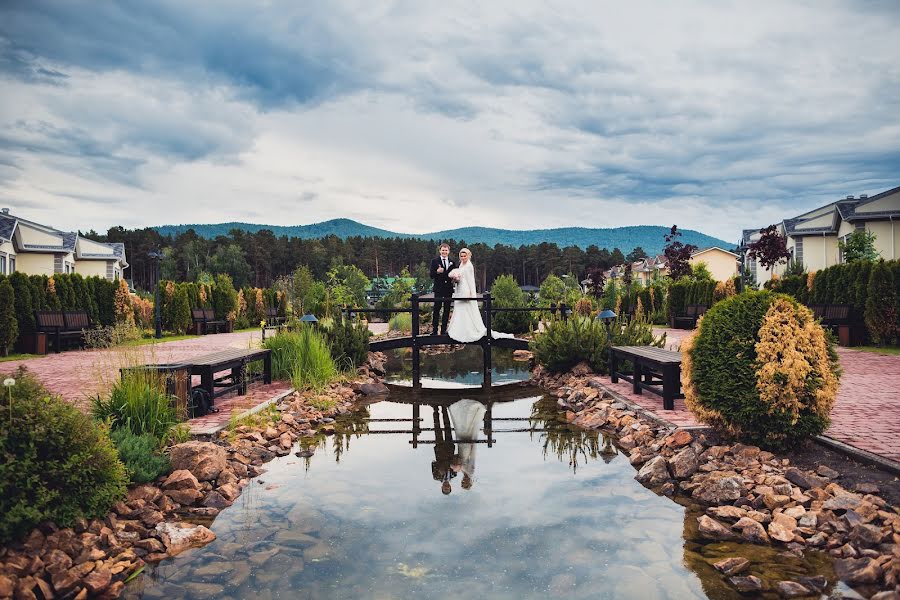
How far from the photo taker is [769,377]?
514cm

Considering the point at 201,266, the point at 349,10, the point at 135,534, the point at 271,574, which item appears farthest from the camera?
the point at 201,266

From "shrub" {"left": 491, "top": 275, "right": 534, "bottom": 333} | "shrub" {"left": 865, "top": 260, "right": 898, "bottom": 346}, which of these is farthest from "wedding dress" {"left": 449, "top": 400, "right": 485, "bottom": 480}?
"shrub" {"left": 491, "top": 275, "right": 534, "bottom": 333}

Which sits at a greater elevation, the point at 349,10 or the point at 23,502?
the point at 349,10

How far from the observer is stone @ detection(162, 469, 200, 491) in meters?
4.95

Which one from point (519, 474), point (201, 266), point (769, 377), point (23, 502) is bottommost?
point (519, 474)

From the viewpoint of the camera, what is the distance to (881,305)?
1412 centimetres

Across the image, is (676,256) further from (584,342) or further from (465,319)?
(584,342)

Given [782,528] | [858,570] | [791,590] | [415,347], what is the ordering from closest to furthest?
[791,590] < [858,570] < [782,528] < [415,347]

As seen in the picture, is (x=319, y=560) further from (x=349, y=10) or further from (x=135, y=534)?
(x=349, y=10)

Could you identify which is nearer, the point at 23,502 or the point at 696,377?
the point at 23,502

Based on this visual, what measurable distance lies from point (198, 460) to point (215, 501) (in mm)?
596

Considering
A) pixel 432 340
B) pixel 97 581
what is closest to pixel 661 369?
pixel 432 340

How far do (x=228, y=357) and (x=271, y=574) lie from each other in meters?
4.90

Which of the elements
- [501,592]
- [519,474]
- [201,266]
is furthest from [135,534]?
[201,266]
